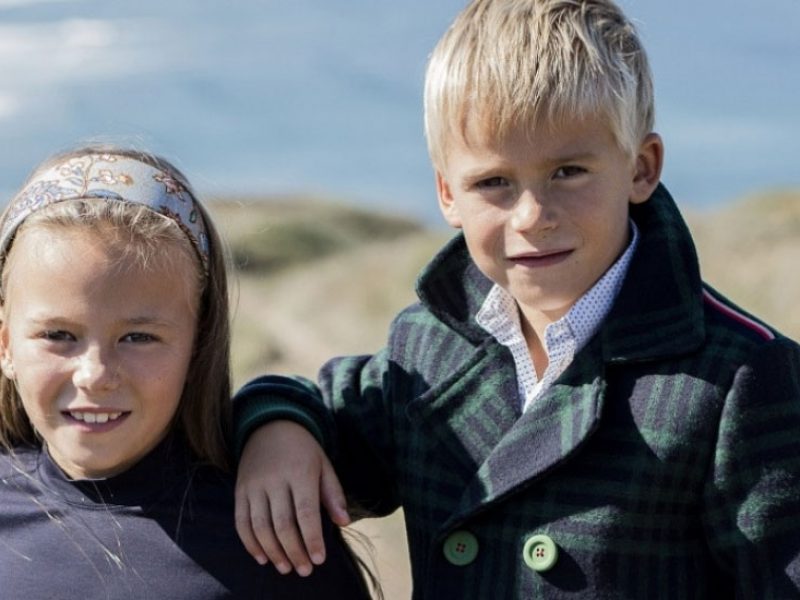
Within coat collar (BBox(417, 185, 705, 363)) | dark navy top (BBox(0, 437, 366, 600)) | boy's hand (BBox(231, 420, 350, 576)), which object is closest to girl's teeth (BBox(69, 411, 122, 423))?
dark navy top (BBox(0, 437, 366, 600))

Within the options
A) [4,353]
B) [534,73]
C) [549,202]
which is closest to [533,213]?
[549,202]

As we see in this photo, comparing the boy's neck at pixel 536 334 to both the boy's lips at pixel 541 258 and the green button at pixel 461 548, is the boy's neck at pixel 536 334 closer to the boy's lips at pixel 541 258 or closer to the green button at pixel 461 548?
the boy's lips at pixel 541 258

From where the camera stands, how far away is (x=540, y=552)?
2.43 m

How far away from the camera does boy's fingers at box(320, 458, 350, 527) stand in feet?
8.39

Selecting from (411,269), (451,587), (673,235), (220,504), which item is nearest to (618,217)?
(673,235)

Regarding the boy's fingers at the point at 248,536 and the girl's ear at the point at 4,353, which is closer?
the boy's fingers at the point at 248,536

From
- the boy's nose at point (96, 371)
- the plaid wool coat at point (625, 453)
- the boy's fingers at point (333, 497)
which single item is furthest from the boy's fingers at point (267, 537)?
the boy's nose at point (96, 371)

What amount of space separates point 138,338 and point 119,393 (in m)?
0.10

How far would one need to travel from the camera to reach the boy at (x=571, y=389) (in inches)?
92.4

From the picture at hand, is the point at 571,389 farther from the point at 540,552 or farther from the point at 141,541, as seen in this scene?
the point at 141,541

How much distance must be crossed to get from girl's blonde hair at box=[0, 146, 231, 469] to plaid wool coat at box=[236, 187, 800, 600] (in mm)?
83

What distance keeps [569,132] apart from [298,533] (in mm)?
829

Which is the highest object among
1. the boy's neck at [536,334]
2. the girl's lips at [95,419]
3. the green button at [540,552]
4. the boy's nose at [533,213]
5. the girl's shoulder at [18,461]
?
the boy's nose at [533,213]

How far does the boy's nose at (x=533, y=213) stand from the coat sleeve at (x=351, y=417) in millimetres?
529
